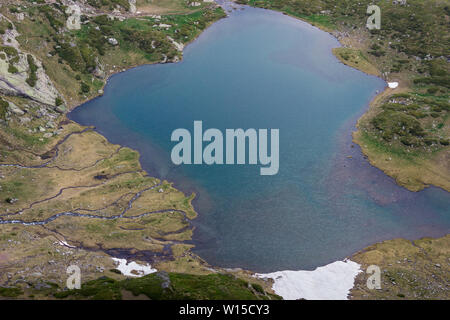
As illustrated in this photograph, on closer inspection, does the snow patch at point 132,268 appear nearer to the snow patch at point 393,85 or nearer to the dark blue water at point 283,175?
the dark blue water at point 283,175

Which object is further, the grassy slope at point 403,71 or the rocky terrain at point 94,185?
the grassy slope at point 403,71

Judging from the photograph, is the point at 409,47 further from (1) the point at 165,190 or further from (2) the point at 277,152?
(1) the point at 165,190

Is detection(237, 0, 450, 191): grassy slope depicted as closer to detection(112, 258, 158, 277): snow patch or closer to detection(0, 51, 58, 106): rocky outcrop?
detection(112, 258, 158, 277): snow patch

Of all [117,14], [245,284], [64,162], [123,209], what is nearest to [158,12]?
[117,14]

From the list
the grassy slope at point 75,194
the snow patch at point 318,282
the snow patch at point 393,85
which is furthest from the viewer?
the snow patch at point 393,85

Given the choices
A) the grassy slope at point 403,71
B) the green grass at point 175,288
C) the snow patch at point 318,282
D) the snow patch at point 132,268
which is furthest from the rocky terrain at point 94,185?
the snow patch at point 318,282
